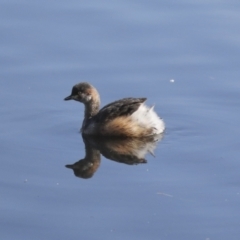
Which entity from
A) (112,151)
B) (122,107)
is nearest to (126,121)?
(122,107)

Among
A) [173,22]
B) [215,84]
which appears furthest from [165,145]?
[173,22]

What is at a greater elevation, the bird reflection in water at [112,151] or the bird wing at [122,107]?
the bird wing at [122,107]

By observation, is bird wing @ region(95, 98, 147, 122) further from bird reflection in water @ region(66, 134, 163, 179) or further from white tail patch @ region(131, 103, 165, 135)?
bird reflection in water @ region(66, 134, 163, 179)

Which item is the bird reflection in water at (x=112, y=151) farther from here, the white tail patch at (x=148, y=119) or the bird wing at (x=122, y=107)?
the bird wing at (x=122, y=107)

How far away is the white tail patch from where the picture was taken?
8.59m

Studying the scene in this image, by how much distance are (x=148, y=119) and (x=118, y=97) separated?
598 mm

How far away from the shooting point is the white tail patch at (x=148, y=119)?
859cm

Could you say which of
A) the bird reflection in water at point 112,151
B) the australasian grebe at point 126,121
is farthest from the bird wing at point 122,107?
the bird reflection in water at point 112,151

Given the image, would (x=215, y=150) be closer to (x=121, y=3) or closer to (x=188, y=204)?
(x=188, y=204)

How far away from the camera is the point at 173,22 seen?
10469mm

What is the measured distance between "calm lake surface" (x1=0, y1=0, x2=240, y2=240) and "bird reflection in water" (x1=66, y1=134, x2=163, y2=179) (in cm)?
9

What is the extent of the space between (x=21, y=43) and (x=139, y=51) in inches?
49.9

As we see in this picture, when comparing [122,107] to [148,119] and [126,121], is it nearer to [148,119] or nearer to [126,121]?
[126,121]

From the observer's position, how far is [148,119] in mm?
8625
